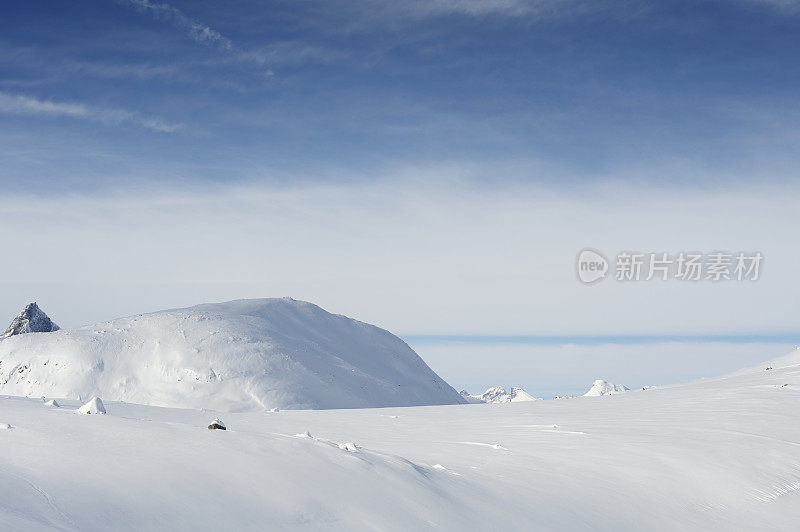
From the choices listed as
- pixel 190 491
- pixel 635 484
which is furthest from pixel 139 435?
pixel 635 484

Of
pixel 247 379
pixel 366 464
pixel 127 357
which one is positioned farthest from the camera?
pixel 127 357

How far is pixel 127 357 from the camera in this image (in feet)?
165

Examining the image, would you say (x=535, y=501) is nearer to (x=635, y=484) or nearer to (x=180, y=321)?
(x=635, y=484)

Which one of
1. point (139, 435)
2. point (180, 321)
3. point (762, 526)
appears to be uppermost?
point (139, 435)

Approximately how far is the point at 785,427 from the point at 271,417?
498 inches

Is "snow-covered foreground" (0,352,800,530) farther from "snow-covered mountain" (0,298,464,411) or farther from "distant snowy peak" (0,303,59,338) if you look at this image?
"distant snowy peak" (0,303,59,338)

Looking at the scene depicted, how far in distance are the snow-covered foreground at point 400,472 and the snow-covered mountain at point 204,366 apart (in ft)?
99.4

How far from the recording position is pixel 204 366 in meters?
48.1

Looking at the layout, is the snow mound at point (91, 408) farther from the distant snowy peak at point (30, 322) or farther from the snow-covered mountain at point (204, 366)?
the distant snowy peak at point (30, 322)

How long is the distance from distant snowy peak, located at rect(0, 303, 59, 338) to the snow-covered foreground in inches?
3222

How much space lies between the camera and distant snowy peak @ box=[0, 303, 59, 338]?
85.9 meters

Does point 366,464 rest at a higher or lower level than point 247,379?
higher

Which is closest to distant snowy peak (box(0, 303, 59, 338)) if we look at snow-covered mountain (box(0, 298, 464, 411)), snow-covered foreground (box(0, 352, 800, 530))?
snow-covered mountain (box(0, 298, 464, 411))

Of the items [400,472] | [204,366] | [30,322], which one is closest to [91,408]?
[400,472]
